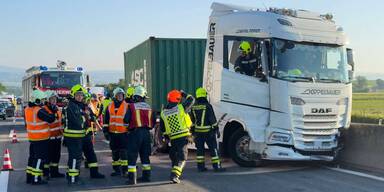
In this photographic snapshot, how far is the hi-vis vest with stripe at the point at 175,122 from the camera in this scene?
29.9 feet

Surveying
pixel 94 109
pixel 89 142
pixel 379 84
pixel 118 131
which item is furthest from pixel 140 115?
pixel 379 84

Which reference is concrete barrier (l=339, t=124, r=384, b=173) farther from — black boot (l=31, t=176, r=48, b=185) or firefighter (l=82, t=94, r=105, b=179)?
black boot (l=31, t=176, r=48, b=185)

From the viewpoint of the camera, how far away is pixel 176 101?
30.2 ft

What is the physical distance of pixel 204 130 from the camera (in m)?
10.3

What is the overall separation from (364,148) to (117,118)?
5047 mm

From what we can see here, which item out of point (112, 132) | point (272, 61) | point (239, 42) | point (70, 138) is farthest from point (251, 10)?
point (70, 138)

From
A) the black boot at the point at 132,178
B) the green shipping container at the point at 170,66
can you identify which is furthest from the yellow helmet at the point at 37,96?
the green shipping container at the point at 170,66

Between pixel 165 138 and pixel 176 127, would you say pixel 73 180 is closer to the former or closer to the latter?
pixel 165 138

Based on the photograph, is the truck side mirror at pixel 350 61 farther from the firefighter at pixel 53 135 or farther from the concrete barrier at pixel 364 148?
the firefighter at pixel 53 135

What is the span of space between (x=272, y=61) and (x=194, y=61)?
489 cm

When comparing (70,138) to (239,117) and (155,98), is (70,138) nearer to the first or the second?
(239,117)

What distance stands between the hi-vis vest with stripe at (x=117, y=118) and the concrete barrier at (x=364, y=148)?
4.76m

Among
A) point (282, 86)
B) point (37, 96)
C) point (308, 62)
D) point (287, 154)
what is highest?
point (308, 62)

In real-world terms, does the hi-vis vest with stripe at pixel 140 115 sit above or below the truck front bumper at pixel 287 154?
above
